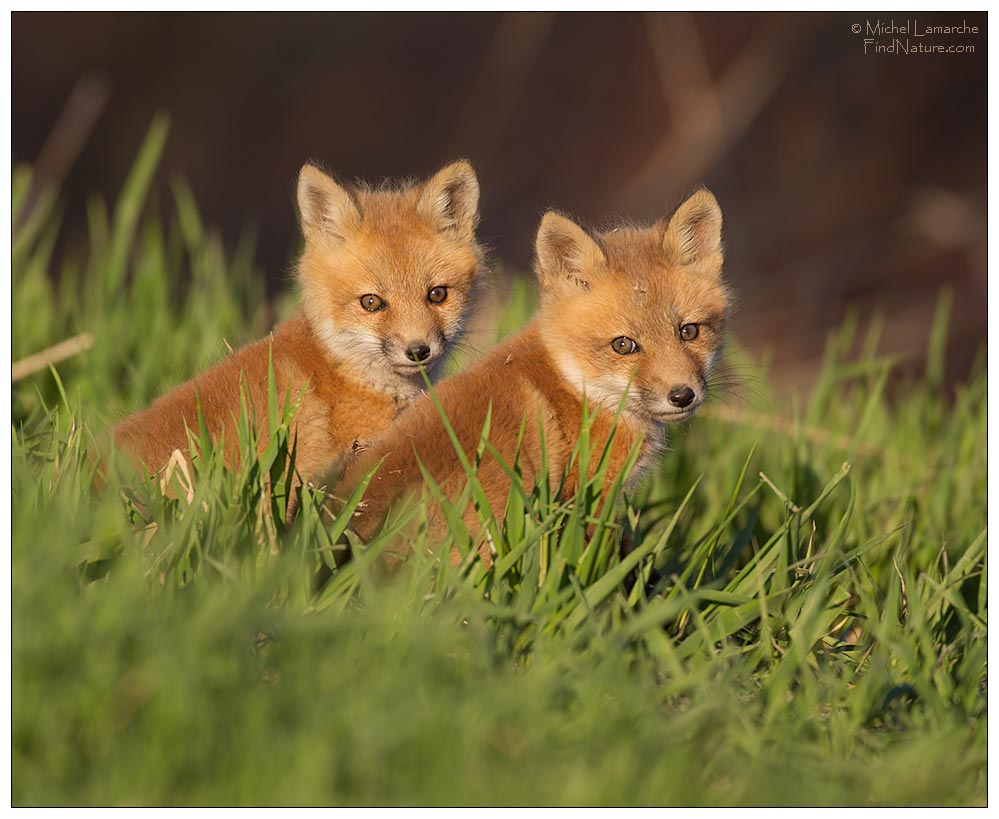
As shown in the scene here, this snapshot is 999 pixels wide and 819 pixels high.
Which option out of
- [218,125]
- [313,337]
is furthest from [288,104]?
[313,337]

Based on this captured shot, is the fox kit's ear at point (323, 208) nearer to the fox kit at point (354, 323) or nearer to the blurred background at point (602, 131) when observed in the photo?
the fox kit at point (354, 323)

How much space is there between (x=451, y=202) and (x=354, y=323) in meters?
0.59

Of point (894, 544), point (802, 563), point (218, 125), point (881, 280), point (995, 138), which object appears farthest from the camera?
point (218, 125)

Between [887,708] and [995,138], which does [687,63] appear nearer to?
[995,138]

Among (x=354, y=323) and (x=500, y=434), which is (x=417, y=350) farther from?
(x=500, y=434)

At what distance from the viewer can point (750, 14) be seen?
11.1 metres

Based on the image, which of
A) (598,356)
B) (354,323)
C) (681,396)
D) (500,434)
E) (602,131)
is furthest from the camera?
(602,131)

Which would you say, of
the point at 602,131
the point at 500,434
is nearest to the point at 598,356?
the point at 500,434

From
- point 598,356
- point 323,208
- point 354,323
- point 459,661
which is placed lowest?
point 459,661

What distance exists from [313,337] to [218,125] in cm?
837

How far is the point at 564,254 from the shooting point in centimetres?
398

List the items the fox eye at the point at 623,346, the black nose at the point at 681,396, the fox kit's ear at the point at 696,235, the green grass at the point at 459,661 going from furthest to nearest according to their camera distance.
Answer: the fox kit's ear at the point at 696,235
the fox eye at the point at 623,346
the black nose at the point at 681,396
the green grass at the point at 459,661

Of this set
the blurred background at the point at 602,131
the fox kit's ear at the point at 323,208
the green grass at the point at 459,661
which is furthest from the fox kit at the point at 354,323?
the blurred background at the point at 602,131

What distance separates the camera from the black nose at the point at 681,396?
3.71m
